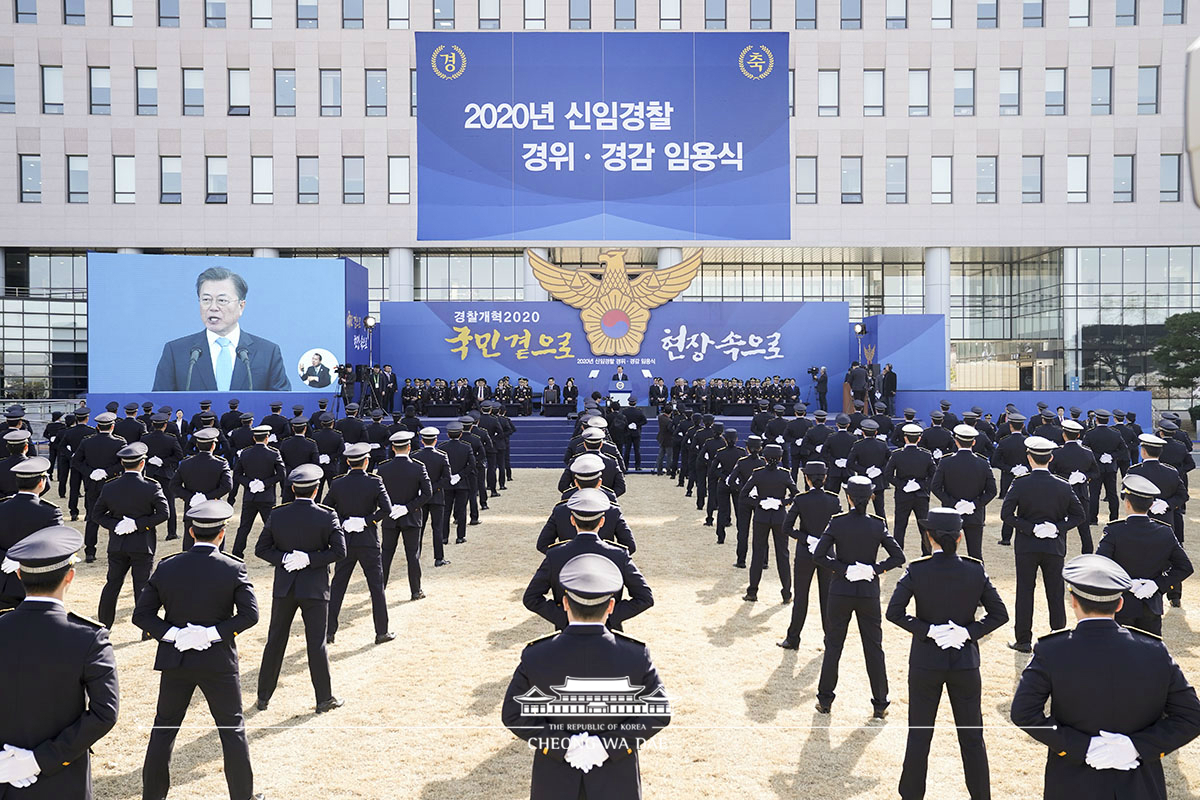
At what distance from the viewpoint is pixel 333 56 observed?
121ft

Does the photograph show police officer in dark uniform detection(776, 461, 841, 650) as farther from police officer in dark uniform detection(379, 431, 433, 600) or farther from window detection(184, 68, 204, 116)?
window detection(184, 68, 204, 116)

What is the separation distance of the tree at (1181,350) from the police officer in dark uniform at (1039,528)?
3156cm

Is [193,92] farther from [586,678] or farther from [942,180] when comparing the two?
[586,678]

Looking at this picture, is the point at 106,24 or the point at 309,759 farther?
the point at 106,24

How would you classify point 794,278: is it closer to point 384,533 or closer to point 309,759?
point 384,533

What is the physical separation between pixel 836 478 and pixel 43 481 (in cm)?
1087

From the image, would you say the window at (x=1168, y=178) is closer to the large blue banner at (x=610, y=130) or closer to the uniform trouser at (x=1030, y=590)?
the large blue banner at (x=610, y=130)

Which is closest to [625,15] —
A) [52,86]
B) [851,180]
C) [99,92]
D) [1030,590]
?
[851,180]

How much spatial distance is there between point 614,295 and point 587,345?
6.47ft

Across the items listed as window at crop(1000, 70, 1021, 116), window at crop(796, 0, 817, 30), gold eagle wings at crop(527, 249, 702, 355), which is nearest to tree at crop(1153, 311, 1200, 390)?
window at crop(1000, 70, 1021, 116)

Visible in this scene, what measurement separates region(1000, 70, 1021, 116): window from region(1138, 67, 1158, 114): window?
17.1 feet

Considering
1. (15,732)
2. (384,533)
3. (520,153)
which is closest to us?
(15,732)

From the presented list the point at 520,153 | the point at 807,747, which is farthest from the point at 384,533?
the point at 520,153

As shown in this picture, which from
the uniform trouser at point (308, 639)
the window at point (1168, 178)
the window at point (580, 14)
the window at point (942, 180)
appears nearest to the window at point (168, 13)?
the window at point (580, 14)
